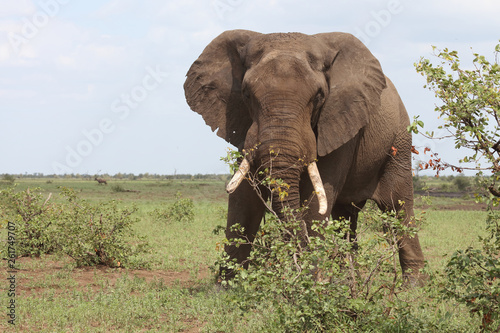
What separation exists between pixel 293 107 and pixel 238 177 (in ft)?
3.14

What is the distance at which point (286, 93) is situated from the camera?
21.8 feet

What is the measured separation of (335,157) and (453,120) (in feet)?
8.05

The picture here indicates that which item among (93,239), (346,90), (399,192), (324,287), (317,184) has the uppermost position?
(346,90)

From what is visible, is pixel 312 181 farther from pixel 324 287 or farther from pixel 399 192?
pixel 399 192

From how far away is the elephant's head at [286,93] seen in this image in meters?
6.57

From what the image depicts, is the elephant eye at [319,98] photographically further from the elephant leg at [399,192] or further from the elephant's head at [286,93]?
the elephant leg at [399,192]

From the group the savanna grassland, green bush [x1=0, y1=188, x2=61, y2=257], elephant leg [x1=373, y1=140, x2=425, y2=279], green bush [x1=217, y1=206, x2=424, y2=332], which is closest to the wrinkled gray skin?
elephant leg [x1=373, y1=140, x2=425, y2=279]

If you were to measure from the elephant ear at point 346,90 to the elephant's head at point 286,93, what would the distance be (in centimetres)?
1

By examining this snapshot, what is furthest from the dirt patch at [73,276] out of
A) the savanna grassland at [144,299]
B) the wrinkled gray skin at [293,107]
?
the wrinkled gray skin at [293,107]

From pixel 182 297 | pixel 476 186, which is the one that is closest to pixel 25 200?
pixel 182 297

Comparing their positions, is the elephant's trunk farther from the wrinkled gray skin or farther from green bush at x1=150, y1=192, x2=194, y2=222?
green bush at x1=150, y1=192, x2=194, y2=222

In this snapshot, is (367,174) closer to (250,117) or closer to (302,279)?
(250,117)

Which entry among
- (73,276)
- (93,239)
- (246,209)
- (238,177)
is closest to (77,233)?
(93,239)

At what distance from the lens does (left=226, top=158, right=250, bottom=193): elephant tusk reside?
6.52m
